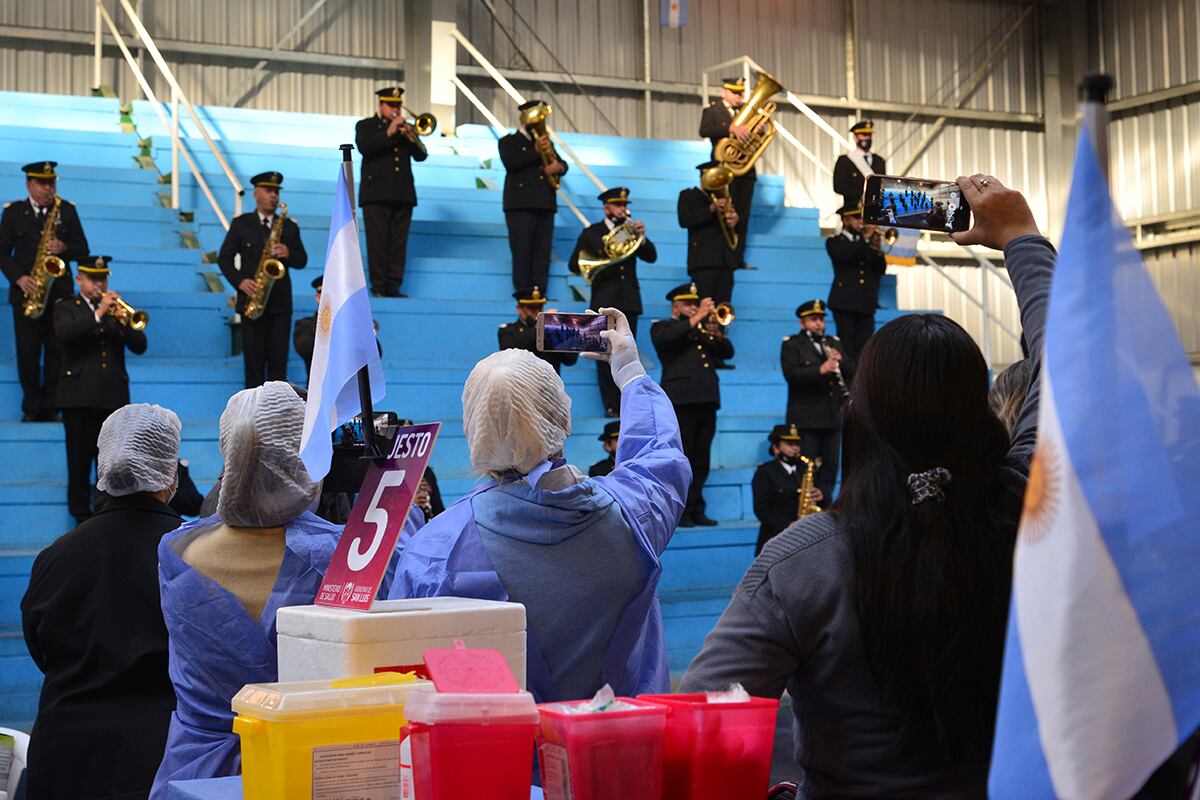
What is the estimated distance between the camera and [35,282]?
28.7 feet

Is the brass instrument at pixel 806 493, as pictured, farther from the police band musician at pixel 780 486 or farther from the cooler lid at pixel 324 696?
the cooler lid at pixel 324 696

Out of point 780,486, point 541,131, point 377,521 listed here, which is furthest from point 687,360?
point 377,521

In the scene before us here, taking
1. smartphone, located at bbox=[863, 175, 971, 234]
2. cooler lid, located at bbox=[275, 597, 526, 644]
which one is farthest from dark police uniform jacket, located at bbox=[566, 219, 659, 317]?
cooler lid, located at bbox=[275, 597, 526, 644]

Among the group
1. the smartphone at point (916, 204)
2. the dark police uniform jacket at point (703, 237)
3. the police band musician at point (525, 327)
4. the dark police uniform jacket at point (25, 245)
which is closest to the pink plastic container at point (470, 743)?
the smartphone at point (916, 204)

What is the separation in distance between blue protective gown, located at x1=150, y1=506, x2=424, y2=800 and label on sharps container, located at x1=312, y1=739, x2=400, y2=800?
0.79 m

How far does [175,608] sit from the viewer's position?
8.63 feet

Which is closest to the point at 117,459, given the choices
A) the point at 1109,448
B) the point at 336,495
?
the point at 336,495

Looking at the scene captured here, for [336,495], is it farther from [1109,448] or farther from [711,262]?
[711,262]

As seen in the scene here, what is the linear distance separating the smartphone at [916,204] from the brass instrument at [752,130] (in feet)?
29.8

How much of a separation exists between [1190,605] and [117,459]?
246cm

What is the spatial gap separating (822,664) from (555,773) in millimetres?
354

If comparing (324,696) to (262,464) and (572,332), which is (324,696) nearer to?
(262,464)

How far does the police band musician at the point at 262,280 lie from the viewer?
29.9 feet

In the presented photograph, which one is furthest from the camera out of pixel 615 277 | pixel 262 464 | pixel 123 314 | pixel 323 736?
pixel 615 277
